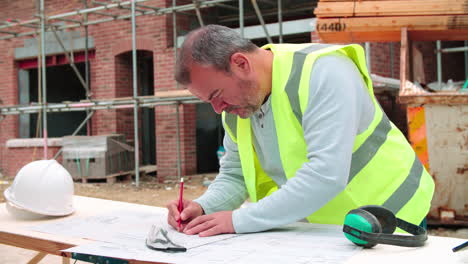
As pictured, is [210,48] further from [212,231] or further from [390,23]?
[390,23]

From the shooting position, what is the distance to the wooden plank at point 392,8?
592 cm

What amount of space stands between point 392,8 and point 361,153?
4379 mm

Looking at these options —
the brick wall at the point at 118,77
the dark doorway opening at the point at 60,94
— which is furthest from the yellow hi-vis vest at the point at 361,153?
the dark doorway opening at the point at 60,94

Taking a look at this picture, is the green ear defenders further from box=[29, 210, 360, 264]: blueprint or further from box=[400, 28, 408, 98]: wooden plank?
box=[400, 28, 408, 98]: wooden plank

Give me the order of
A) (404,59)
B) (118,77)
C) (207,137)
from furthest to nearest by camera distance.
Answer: (207,137), (118,77), (404,59)

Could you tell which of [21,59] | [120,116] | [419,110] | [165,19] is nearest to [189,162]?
[120,116]

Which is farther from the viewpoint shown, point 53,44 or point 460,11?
point 53,44

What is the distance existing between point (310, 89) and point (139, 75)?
11348 mm

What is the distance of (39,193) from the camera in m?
2.84

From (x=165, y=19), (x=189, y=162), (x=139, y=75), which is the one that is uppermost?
(x=165, y=19)

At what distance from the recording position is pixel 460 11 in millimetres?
5906

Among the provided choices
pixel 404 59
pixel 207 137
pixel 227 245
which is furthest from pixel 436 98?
pixel 207 137

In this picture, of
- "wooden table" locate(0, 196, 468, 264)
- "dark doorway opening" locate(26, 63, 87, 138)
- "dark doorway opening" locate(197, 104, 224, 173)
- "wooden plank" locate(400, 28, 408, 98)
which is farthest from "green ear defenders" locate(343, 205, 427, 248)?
"dark doorway opening" locate(26, 63, 87, 138)

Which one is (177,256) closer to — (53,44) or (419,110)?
(419,110)
